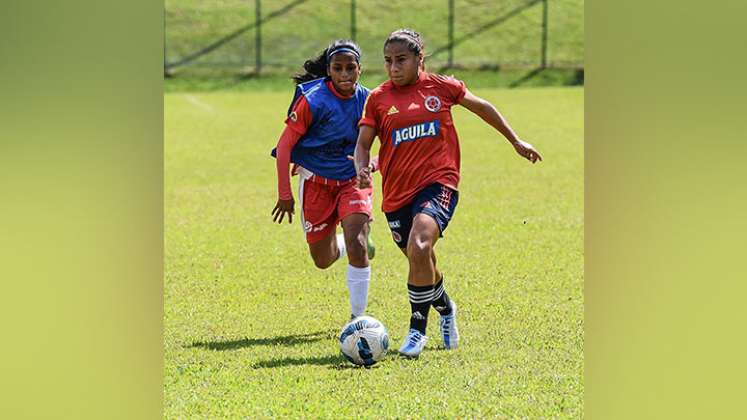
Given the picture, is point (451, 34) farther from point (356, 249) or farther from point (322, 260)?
point (356, 249)

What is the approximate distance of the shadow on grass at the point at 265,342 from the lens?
7.70 meters

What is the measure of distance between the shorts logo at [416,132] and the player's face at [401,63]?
25 cm

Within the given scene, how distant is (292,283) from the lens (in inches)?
383

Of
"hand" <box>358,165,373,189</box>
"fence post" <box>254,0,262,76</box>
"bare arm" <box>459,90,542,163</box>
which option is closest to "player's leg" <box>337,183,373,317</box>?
"hand" <box>358,165,373,189</box>

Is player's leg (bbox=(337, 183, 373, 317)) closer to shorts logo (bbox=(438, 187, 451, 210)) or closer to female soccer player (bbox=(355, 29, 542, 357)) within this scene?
female soccer player (bbox=(355, 29, 542, 357))

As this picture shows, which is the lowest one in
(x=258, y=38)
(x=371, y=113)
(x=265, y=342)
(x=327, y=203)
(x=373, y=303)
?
(x=258, y=38)

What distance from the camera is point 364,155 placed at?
704 centimetres

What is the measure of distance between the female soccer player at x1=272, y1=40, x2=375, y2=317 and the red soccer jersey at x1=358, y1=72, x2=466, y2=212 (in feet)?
1.52

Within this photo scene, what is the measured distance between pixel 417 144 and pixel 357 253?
88cm

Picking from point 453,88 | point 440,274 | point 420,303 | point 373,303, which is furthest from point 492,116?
point 373,303
